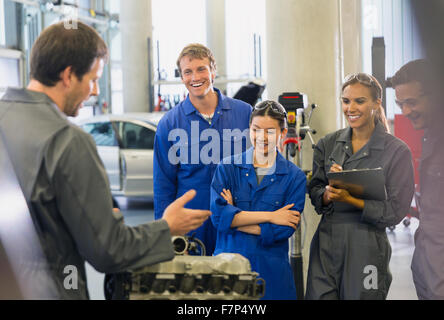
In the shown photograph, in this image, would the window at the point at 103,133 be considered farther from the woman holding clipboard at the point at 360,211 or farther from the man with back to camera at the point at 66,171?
the man with back to camera at the point at 66,171

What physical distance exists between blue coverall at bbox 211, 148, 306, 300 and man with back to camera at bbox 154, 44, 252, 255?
0.36 m

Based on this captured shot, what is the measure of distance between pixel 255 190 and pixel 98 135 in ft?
18.1

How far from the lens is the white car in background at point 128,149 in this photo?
691 cm

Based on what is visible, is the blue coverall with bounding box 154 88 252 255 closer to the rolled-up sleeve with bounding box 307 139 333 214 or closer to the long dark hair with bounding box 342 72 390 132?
the rolled-up sleeve with bounding box 307 139 333 214

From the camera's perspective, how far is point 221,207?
2.15m

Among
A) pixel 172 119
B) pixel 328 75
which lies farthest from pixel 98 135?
pixel 172 119

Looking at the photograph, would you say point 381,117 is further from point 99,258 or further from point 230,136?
point 99,258

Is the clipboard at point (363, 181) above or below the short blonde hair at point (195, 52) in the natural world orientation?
below

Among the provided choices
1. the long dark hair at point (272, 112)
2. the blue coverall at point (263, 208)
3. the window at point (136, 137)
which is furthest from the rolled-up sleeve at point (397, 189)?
the window at point (136, 137)

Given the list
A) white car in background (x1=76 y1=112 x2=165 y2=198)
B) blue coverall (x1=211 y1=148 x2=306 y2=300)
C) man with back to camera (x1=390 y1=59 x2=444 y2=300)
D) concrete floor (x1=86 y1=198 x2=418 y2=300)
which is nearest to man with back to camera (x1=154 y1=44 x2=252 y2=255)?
blue coverall (x1=211 y1=148 x2=306 y2=300)

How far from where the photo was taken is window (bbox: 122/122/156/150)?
708cm

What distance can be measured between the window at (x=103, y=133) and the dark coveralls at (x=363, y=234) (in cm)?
542

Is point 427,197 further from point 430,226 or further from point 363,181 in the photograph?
point 363,181

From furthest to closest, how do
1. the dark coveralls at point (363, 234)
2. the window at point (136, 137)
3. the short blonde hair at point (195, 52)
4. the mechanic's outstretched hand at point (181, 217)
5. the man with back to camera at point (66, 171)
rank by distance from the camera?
the window at point (136, 137)
the short blonde hair at point (195, 52)
the dark coveralls at point (363, 234)
the mechanic's outstretched hand at point (181, 217)
the man with back to camera at point (66, 171)
